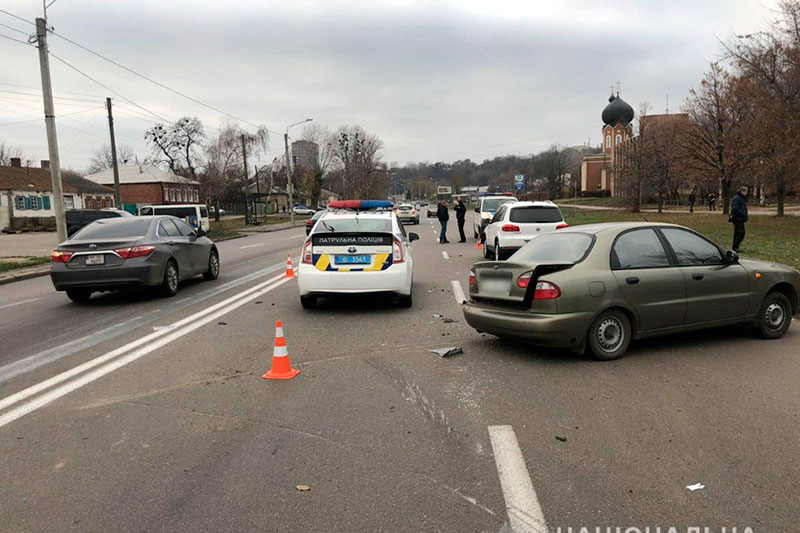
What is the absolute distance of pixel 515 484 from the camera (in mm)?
3451

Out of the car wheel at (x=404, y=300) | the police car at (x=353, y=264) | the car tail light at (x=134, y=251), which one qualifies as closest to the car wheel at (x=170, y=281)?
the car tail light at (x=134, y=251)

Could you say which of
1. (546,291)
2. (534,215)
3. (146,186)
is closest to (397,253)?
(546,291)

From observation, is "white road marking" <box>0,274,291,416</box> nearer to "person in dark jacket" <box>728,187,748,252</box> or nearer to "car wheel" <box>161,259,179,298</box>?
"car wheel" <box>161,259,179,298</box>

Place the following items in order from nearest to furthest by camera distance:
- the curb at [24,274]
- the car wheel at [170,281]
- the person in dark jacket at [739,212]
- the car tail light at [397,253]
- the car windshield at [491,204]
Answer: the car tail light at [397,253] → the car wheel at [170,281] → the curb at [24,274] → the person in dark jacket at [739,212] → the car windshield at [491,204]

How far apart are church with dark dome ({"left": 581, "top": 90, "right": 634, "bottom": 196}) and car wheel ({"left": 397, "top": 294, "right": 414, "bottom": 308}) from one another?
7063 cm

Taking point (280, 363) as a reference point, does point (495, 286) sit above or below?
above

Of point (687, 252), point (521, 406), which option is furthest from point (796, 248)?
point (521, 406)

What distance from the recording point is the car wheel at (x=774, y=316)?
6.93 m

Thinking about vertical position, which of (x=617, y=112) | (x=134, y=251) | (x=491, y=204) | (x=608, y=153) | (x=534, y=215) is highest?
(x=617, y=112)

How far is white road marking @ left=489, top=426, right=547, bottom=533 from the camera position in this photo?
305 centimetres

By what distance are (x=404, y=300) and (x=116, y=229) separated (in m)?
5.48

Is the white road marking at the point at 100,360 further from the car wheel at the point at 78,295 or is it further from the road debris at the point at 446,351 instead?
the road debris at the point at 446,351

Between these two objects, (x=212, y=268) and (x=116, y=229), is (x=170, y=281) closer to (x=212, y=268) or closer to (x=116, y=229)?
(x=116, y=229)

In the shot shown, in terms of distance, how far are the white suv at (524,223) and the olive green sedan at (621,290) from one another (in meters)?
7.96
